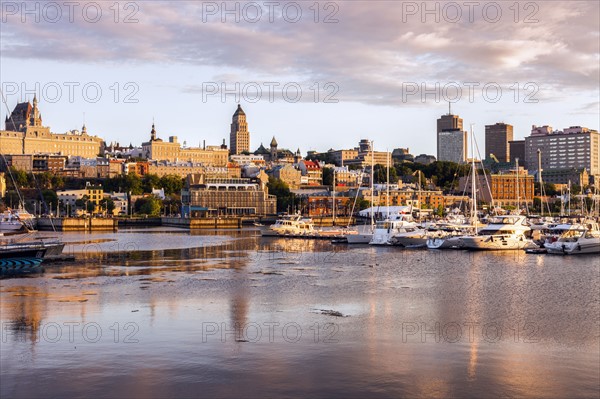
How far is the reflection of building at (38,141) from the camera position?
182000mm

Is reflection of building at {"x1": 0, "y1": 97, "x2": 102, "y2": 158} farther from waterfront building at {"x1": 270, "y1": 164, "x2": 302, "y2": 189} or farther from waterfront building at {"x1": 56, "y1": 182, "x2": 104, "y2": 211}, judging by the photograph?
waterfront building at {"x1": 270, "y1": 164, "x2": 302, "y2": 189}

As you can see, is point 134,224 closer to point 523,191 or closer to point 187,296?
point 523,191

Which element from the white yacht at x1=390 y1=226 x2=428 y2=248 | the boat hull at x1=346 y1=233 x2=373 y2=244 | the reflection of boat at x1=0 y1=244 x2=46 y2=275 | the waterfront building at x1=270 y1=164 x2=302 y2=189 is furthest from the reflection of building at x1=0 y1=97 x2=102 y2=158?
the reflection of boat at x1=0 y1=244 x2=46 y2=275

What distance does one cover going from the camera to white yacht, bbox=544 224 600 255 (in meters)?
45.2

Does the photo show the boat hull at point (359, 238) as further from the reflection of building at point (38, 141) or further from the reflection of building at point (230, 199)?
the reflection of building at point (38, 141)

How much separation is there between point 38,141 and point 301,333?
587 feet

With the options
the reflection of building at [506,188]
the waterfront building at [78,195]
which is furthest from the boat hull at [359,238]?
the reflection of building at [506,188]

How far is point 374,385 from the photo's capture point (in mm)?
14820

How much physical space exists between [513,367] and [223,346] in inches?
257

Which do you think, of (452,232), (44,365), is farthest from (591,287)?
(452,232)

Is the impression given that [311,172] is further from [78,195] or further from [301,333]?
[301,333]

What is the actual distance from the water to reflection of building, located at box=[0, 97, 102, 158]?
157 meters

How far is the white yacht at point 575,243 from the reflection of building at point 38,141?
504 feet

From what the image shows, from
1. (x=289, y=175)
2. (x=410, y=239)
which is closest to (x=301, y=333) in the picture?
(x=410, y=239)
